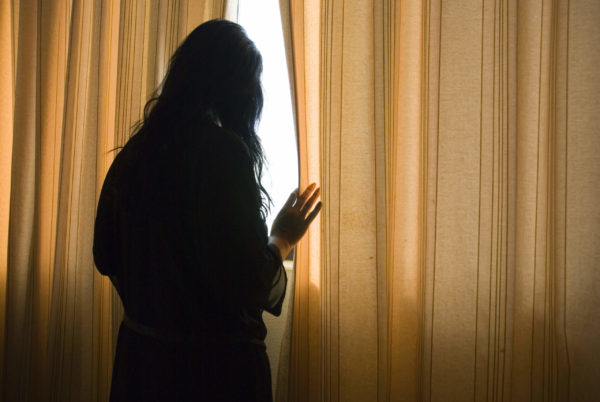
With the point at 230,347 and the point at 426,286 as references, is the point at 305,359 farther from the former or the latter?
the point at 230,347

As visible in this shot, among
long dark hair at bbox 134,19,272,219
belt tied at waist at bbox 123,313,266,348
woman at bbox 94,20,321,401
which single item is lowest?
belt tied at waist at bbox 123,313,266,348

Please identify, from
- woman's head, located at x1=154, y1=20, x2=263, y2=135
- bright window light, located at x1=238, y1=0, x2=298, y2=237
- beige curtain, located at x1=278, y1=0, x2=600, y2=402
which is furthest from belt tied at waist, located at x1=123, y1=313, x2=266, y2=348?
bright window light, located at x1=238, y1=0, x2=298, y2=237

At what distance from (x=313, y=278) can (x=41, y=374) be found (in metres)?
1.08

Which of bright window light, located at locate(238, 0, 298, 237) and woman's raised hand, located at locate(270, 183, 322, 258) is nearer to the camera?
woman's raised hand, located at locate(270, 183, 322, 258)

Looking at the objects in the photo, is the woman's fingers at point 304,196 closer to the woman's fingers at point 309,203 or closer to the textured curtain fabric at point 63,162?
the woman's fingers at point 309,203

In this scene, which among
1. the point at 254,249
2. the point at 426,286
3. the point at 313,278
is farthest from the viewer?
the point at 313,278

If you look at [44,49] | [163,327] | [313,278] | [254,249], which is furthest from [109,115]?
[254,249]

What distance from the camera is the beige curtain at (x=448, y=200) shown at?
3.68ft

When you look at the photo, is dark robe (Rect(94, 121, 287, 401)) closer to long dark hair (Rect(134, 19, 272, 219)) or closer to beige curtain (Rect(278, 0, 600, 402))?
long dark hair (Rect(134, 19, 272, 219))

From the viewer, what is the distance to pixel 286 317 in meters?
1.31

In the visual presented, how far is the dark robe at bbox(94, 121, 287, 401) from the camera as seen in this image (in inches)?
25.9

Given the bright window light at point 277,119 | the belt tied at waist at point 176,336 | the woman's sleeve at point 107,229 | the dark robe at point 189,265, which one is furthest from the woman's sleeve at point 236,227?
the bright window light at point 277,119

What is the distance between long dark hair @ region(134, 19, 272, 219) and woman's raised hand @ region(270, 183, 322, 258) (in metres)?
0.13

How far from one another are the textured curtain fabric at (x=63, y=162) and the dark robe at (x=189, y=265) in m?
0.75
